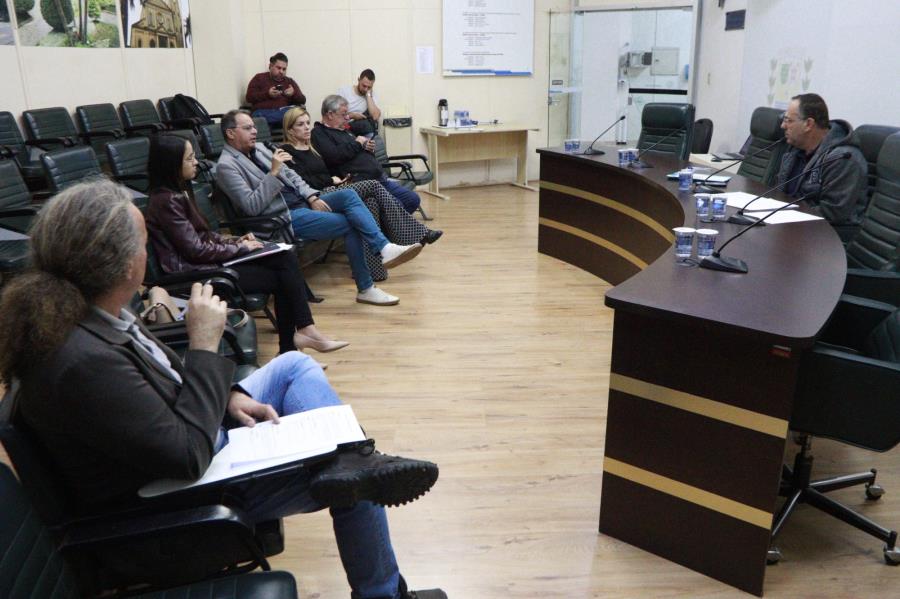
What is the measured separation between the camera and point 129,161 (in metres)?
4.60

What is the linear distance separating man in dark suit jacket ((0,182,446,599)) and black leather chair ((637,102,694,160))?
4.56 metres

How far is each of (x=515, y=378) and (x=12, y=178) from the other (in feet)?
9.48

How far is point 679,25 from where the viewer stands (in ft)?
25.6

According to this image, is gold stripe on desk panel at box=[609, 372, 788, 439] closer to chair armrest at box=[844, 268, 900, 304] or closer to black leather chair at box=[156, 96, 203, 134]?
chair armrest at box=[844, 268, 900, 304]

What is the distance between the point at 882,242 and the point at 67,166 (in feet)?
13.3

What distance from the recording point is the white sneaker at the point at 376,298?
450 centimetres

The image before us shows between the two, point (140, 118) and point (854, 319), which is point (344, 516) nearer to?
point (854, 319)

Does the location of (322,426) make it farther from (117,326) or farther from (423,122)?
(423,122)

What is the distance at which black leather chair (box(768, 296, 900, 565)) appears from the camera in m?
1.96

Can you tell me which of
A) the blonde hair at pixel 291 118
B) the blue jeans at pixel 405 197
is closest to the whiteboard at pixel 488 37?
the blue jeans at pixel 405 197

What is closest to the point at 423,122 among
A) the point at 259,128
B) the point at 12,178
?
the point at 259,128

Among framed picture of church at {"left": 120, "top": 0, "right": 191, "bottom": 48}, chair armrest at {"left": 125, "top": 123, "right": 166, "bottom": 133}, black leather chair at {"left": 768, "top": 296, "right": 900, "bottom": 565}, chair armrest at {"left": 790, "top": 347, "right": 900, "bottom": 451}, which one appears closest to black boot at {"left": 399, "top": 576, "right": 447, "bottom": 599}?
black leather chair at {"left": 768, "top": 296, "right": 900, "bottom": 565}

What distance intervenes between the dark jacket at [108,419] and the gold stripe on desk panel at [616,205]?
297 centimetres

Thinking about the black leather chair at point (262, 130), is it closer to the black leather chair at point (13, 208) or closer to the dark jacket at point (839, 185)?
the black leather chair at point (13, 208)
